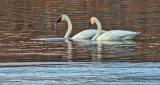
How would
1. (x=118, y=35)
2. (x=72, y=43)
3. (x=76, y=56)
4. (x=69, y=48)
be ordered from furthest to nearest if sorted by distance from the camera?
(x=118, y=35)
(x=72, y=43)
(x=69, y=48)
(x=76, y=56)

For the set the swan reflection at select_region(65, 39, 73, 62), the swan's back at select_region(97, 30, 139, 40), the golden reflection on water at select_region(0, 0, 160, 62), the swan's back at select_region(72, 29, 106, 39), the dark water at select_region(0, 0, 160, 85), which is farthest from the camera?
the swan's back at select_region(72, 29, 106, 39)

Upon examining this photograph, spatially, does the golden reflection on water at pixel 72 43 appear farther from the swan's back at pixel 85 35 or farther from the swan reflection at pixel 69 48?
the swan's back at pixel 85 35

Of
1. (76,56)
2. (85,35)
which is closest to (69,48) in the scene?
(76,56)

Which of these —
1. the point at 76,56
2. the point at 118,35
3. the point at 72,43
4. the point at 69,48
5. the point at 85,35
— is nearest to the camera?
the point at 76,56

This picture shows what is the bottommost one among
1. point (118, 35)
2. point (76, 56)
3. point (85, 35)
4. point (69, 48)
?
point (85, 35)

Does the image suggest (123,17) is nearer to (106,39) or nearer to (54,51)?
(106,39)

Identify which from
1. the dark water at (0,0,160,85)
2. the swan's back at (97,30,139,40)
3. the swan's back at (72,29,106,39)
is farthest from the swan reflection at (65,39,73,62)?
the swan's back at (97,30,139,40)

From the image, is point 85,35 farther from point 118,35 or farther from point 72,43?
point 72,43

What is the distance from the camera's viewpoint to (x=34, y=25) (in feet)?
107

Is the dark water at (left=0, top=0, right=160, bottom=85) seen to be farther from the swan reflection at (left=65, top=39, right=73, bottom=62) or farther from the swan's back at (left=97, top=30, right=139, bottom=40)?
the swan's back at (left=97, top=30, right=139, bottom=40)

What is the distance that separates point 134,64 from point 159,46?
5.26 metres

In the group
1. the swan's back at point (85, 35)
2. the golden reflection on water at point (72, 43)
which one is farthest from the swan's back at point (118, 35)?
the swan's back at point (85, 35)

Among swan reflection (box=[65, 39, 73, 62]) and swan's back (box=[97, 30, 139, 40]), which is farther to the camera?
swan's back (box=[97, 30, 139, 40])

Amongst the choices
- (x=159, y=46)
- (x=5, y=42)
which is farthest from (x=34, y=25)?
(x=159, y=46)
